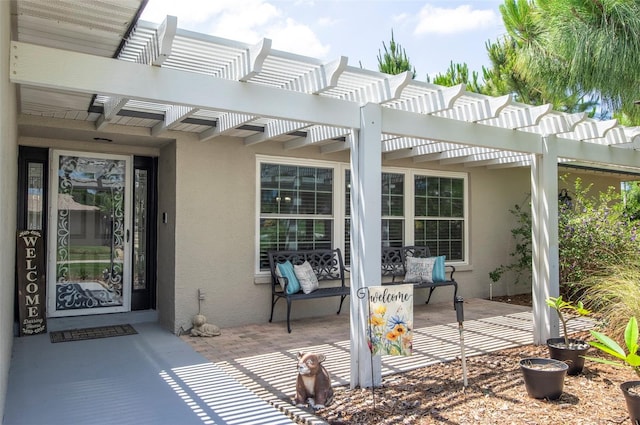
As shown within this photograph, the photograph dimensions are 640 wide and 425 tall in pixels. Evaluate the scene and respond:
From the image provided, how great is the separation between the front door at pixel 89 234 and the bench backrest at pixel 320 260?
2.08 metres

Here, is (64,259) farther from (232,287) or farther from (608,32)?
(608,32)

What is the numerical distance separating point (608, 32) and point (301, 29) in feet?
21.6

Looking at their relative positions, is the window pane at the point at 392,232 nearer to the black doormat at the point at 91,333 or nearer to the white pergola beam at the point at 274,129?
the white pergola beam at the point at 274,129

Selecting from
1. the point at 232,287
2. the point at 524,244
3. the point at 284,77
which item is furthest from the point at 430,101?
the point at 524,244

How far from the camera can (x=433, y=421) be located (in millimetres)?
3170

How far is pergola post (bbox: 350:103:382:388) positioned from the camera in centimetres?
386

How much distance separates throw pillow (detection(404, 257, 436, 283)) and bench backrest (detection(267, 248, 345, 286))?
1174 millimetres

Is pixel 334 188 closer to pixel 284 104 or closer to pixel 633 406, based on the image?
pixel 284 104

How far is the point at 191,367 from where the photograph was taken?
14.4 ft

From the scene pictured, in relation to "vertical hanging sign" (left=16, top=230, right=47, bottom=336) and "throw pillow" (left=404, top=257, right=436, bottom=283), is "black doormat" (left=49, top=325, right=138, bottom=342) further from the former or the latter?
"throw pillow" (left=404, top=257, right=436, bottom=283)

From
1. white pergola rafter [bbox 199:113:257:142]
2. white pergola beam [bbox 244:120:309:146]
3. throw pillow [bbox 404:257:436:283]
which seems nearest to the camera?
white pergola rafter [bbox 199:113:257:142]

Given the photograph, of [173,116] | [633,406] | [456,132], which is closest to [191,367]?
[173,116]

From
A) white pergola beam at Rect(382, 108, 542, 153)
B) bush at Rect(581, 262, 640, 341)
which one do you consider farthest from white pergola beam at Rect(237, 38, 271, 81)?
bush at Rect(581, 262, 640, 341)

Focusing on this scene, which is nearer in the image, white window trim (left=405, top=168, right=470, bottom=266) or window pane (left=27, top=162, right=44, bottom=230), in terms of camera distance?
window pane (left=27, top=162, right=44, bottom=230)
